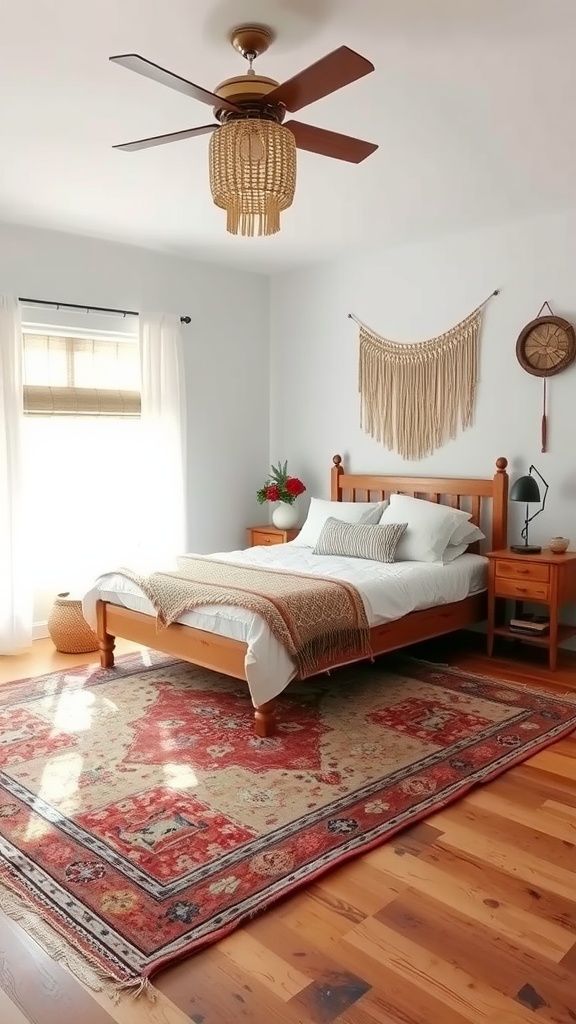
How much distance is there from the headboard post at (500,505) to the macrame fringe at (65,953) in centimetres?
349

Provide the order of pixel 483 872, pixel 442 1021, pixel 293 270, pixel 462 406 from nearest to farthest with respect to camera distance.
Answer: pixel 442 1021
pixel 483 872
pixel 462 406
pixel 293 270

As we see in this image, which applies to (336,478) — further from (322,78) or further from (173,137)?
(322,78)

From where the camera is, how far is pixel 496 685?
4.11 meters

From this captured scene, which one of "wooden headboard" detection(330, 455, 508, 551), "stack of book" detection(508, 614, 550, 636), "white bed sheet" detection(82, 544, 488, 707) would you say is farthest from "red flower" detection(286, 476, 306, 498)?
"stack of book" detection(508, 614, 550, 636)

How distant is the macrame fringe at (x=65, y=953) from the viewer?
1900 mm

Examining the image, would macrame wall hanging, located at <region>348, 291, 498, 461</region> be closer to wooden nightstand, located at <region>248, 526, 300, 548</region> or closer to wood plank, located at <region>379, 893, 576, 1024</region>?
wooden nightstand, located at <region>248, 526, 300, 548</region>

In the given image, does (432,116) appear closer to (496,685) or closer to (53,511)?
(496,685)

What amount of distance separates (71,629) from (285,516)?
1883mm

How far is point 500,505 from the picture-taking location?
488 centimetres

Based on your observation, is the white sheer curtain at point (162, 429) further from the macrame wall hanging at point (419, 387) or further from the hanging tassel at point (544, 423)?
the hanging tassel at point (544, 423)

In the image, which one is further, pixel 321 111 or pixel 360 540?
pixel 360 540

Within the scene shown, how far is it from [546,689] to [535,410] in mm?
1726

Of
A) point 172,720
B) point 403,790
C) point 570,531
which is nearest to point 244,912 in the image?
point 403,790

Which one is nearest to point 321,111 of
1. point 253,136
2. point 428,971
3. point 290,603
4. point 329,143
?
point 329,143
